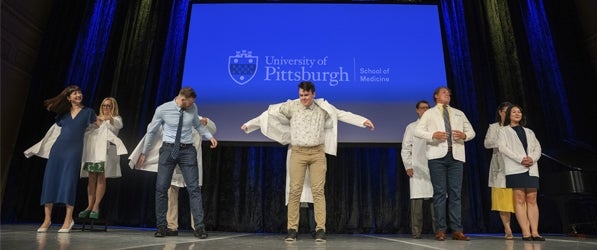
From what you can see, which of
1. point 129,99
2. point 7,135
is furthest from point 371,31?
point 7,135

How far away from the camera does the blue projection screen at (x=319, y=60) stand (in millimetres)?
4918

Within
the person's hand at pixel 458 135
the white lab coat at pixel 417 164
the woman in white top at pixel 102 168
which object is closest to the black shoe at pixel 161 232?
the woman in white top at pixel 102 168

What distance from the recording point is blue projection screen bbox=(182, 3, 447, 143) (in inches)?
194

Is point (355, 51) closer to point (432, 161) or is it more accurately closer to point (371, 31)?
point (371, 31)

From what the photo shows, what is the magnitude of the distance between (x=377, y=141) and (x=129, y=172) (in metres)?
3.06

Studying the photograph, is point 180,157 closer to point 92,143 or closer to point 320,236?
point 92,143

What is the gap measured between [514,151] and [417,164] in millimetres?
864

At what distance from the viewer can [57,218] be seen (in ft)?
17.9

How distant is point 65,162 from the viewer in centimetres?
362

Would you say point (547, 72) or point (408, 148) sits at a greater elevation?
point (547, 72)

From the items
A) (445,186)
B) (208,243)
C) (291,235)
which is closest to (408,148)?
(445,186)

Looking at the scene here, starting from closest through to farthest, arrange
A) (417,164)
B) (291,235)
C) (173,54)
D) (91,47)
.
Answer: (291,235), (417,164), (173,54), (91,47)

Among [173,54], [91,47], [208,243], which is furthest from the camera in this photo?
[91,47]

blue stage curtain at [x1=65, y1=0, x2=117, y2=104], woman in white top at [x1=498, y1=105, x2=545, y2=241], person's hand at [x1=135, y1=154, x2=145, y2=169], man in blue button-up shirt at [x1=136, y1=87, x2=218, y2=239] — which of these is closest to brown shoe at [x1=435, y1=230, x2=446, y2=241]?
woman in white top at [x1=498, y1=105, x2=545, y2=241]
